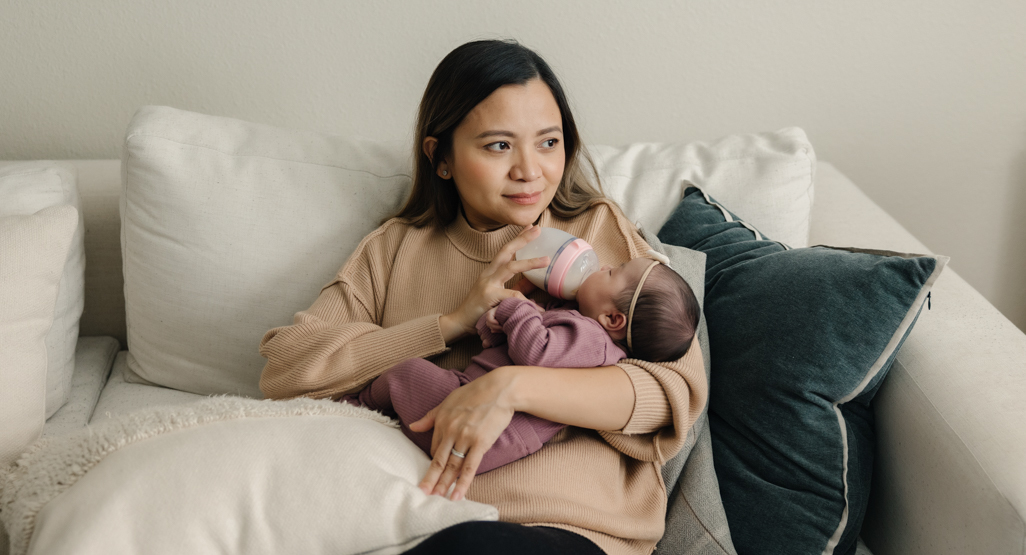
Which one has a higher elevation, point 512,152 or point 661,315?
point 512,152

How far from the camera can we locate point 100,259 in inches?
66.9

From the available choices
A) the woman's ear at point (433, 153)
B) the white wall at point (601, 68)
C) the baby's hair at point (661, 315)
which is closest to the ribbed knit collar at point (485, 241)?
the woman's ear at point (433, 153)

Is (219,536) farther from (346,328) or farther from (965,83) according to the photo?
(965,83)

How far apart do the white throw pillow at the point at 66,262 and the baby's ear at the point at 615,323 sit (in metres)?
1.09

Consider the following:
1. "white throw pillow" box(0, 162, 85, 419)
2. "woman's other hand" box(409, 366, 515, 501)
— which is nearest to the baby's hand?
"woman's other hand" box(409, 366, 515, 501)

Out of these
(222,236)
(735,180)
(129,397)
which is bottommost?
(129,397)

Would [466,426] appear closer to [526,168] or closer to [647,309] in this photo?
[647,309]

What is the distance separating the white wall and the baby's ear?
940mm

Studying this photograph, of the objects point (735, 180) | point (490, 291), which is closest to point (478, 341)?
point (490, 291)

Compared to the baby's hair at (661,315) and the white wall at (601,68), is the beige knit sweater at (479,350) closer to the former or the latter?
the baby's hair at (661,315)

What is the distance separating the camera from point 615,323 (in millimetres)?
1181

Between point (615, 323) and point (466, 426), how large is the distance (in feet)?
1.03

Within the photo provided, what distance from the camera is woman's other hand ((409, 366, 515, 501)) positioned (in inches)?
40.7

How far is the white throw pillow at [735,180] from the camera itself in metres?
1.58
